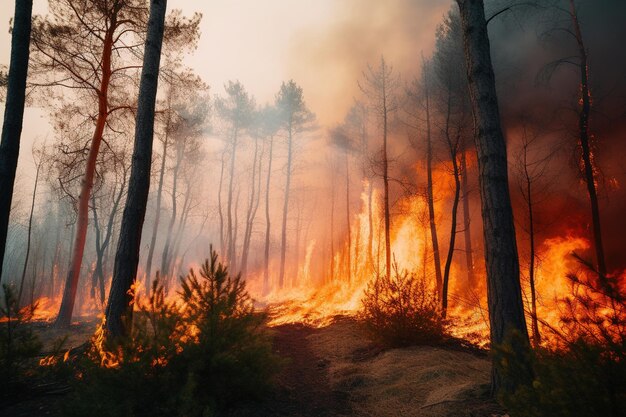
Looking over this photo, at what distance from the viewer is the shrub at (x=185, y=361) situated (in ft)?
9.40

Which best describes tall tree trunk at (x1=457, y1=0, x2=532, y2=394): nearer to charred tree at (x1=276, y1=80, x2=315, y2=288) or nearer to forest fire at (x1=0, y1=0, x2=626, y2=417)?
forest fire at (x1=0, y1=0, x2=626, y2=417)

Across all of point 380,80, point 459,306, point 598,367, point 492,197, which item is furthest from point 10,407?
point 380,80

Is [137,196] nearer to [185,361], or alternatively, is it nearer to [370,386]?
[185,361]

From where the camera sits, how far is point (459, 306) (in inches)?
527

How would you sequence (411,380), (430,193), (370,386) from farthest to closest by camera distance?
(430,193) → (370,386) → (411,380)

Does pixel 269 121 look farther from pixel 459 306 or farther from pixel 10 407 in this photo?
pixel 10 407

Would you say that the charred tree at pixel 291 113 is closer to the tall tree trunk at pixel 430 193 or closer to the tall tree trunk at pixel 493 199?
the tall tree trunk at pixel 430 193

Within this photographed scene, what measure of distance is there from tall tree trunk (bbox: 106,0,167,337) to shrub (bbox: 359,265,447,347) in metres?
5.35

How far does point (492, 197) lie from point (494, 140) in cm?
84

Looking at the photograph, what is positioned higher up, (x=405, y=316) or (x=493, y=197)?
(x=493, y=197)

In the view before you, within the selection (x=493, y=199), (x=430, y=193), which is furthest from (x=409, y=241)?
(x=493, y=199)

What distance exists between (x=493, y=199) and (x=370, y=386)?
365 cm

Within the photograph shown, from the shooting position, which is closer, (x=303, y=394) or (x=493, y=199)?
(x=493, y=199)

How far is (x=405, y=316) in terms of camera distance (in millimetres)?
7465
